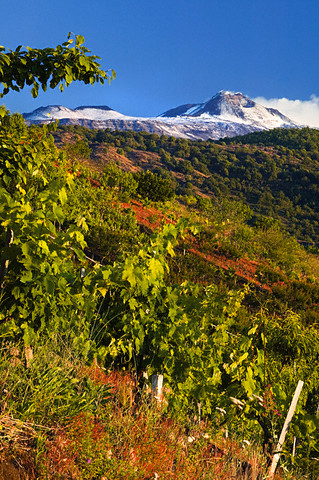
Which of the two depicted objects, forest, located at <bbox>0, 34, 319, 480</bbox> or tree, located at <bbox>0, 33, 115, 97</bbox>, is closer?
Result: forest, located at <bbox>0, 34, 319, 480</bbox>

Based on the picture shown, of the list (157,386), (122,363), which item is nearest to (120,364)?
(122,363)

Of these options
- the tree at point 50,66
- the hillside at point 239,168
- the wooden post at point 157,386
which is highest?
the hillside at point 239,168

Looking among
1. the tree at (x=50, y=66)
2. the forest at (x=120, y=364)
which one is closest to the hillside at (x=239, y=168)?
the forest at (x=120, y=364)

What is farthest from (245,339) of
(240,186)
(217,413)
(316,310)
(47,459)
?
(240,186)

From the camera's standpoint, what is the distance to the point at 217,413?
310cm

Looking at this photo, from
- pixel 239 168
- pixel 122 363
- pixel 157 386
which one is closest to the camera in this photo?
pixel 157 386

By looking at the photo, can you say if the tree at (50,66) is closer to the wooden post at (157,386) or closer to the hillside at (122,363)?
the hillside at (122,363)

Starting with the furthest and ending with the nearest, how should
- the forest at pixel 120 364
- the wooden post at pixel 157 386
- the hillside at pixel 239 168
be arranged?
the hillside at pixel 239 168 → the wooden post at pixel 157 386 → the forest at pixel 120 364

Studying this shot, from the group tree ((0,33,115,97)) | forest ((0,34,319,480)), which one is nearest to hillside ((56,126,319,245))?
forest ((0,34,319,480))

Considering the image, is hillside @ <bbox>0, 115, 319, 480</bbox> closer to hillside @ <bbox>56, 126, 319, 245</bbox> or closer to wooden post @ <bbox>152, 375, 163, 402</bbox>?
wooden post @ <bbox>152, 375, 163, 402</bbox>

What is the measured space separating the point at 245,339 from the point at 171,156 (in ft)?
231

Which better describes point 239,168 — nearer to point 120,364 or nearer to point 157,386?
point 120,364

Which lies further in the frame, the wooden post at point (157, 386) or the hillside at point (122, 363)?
the wooden post at point (157, 386)

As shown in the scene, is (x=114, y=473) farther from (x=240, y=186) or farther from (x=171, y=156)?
(x=171, y=156)
